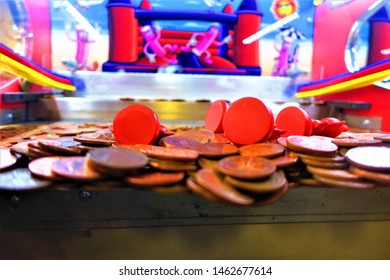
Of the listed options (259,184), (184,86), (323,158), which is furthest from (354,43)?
(259,184)

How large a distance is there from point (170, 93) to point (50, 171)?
88.0 inches

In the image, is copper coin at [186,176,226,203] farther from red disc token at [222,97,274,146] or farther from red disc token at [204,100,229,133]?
red disc token at [204,100,229,133]

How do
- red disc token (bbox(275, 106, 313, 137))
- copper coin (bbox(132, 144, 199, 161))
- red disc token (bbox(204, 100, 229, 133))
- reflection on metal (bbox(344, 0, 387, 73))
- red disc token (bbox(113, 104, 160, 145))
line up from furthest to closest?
reflection on metal (bbox(344, 0, 387, 73)), red disc token (bbox(204, 100, 229, 133)), red disc token (bbox(275, 106, 313, 137)), red disc token (bbox(113, 104, 160, 145)), copper coin (bbox(132, 144, 199, 161))

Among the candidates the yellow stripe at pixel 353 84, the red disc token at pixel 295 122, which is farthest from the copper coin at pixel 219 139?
the yellow stripe at pixel 353 84

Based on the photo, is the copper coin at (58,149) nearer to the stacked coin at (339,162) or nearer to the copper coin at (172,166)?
the copper coin at (172,166)

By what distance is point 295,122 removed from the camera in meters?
1.13

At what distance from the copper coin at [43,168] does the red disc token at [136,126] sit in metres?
0.25

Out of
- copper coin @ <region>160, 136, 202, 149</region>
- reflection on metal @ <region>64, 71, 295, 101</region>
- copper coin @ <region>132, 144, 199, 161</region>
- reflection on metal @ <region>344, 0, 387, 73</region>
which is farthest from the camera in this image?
reflection on metal @ <region>64, 71, 295, 101</region>

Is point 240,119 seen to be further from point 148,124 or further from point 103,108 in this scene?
point 103,108

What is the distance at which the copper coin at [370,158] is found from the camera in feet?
2.43

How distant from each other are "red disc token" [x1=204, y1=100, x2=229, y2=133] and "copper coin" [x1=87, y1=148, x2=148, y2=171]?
0.51 metres

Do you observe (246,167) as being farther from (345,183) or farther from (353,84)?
(353,84)

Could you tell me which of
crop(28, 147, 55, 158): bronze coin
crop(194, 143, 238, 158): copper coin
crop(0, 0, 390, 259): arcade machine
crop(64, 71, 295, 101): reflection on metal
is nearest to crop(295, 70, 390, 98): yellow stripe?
crop(64, 71, 295, 101): reflection on metal

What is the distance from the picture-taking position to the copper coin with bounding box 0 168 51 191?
2.30 feet
